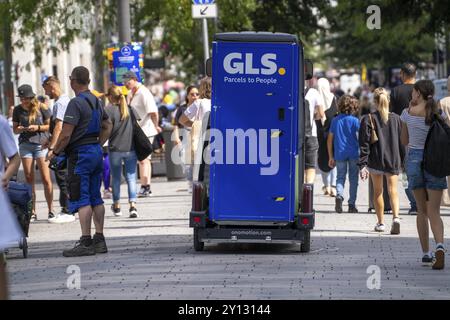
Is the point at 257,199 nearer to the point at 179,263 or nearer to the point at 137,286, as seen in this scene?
the point at 179,263

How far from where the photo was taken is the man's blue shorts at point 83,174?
13109 mm

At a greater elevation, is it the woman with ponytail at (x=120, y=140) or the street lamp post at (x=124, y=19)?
the street lamp post at (x=124, y=19)

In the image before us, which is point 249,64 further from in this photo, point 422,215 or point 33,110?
point 33,110

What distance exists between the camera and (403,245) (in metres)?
13.7

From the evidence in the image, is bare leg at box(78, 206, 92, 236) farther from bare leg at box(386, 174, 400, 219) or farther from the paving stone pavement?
bare leg at box(386, 174, 400, 219)

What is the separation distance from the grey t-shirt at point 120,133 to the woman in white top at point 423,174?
5.56m

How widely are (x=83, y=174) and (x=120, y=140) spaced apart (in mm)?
3857

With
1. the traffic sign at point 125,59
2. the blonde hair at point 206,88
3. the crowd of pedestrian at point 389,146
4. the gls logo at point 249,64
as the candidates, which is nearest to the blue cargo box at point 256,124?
the gls logo at point 249,64

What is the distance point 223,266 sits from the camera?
39.0 feet

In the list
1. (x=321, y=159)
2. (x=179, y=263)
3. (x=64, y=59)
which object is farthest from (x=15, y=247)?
(x=64, y=59)

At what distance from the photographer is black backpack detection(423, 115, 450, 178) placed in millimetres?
11617

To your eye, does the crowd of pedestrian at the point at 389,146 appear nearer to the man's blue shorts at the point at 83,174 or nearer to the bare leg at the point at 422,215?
the bare leg at the point at 422,215

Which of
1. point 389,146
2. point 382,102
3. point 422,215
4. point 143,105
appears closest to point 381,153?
point 389,146

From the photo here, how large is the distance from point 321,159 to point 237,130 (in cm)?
742
